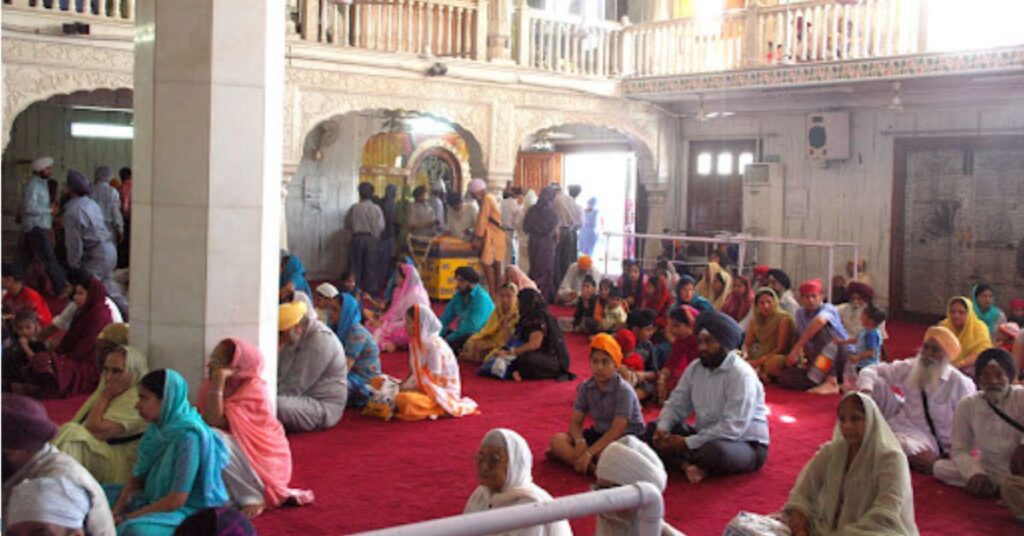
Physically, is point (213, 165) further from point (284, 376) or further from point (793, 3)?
point (793, 3)

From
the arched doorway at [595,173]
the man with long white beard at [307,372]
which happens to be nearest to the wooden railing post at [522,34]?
the arched doorway at [595,173]

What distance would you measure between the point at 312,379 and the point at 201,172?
1.55 m

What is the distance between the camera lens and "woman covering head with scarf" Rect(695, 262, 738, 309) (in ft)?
31.4

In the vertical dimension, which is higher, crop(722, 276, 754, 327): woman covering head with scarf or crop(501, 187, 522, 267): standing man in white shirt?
crop(501, 187, 522, 267): standing man in white shirt

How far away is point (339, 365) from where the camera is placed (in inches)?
234

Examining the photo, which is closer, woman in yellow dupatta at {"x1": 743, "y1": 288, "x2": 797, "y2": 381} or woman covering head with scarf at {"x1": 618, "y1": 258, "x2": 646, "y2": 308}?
woman in yellow dupatta at {"x1": 743, "y1": 288, "x2": 797, "y2": 381}

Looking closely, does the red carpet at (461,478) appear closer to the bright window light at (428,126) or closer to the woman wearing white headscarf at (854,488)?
the woman wearing white headscarf at (854,488)

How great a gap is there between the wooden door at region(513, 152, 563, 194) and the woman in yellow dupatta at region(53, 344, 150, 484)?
1219 centimetres

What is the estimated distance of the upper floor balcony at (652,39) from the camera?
9766 mm

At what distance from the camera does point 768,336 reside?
7914 millimetres

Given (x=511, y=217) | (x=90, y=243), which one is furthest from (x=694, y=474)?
(x=511, y=217)

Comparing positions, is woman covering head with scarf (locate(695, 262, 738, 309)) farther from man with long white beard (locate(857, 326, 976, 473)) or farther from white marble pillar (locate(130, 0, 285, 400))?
white marble pillar (locate(130, 0, 285, 400))

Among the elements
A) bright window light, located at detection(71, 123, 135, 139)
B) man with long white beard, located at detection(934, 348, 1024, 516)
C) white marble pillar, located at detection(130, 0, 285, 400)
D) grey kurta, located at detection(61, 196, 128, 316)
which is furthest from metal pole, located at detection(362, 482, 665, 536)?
bright window light, located at detection(71, 123, 135, 139)

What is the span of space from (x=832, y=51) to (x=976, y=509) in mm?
6984
